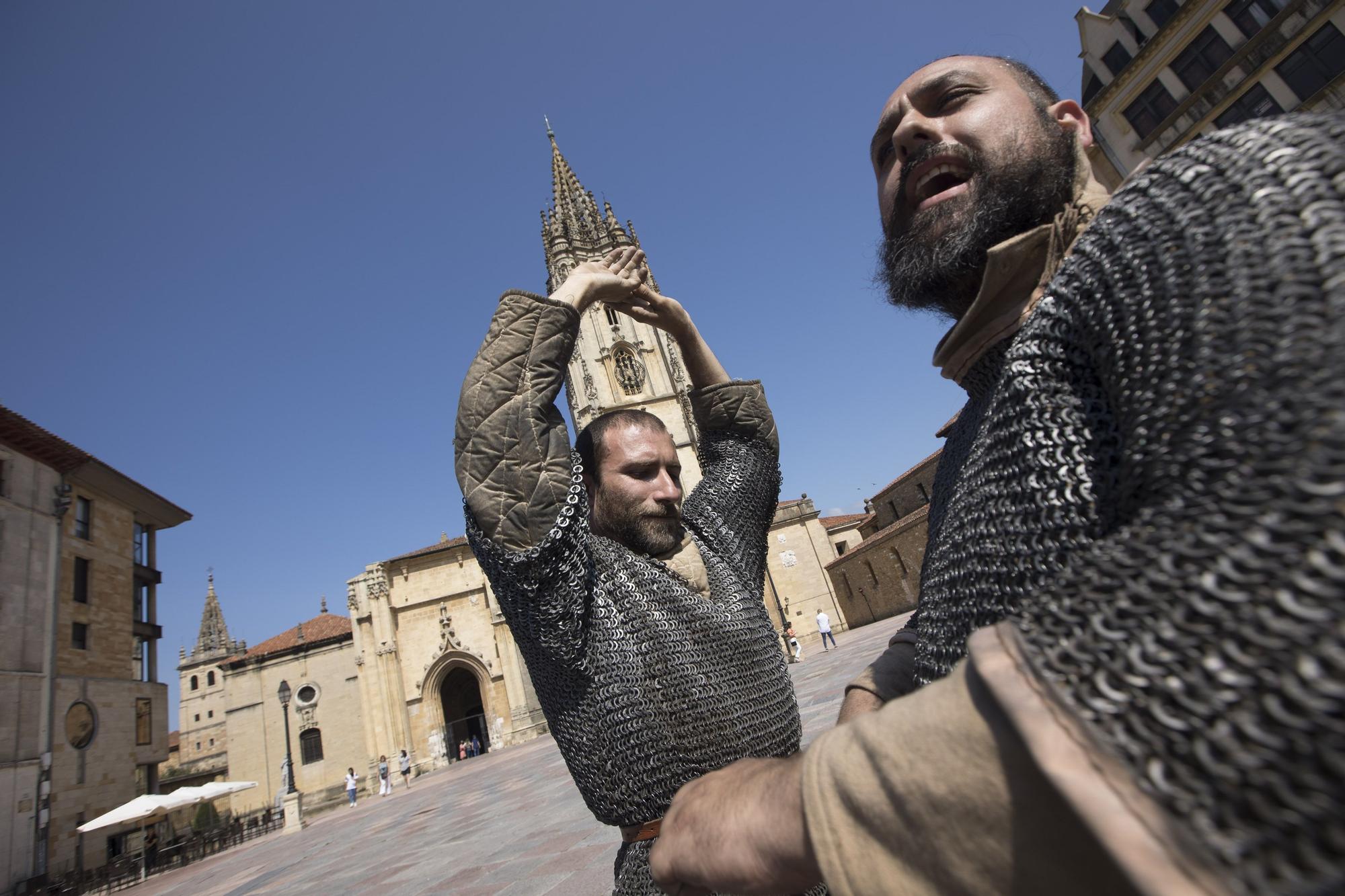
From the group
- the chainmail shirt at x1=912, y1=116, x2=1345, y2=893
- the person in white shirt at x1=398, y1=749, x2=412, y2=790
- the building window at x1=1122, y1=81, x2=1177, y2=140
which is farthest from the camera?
the person in white shirt at x1=398, y1=749, x2=412, y2=790

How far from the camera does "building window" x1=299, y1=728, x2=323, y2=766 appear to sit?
Answer: 32.0 meters

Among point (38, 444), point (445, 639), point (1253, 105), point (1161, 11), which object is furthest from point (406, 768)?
point (1161, 11)

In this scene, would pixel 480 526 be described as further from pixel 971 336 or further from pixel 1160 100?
pixel 1160 100

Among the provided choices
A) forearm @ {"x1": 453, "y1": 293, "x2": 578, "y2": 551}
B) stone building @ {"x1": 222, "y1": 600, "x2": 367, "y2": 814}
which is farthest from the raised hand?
stone building @ {"x1": 222, "y1": 600, "x2": 367, "y2": 814}

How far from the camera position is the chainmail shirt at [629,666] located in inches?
61.4

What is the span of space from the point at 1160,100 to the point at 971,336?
2553 cm

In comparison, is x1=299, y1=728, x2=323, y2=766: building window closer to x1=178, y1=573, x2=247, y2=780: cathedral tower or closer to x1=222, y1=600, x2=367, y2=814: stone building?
x1=222, y1=600, x2=367, y2=814: stone building

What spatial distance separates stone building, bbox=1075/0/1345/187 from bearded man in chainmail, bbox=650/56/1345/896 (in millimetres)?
17323

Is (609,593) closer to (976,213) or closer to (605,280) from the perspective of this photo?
(605,280)

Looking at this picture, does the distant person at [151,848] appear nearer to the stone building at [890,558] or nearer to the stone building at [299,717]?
the stone building at [299,717]

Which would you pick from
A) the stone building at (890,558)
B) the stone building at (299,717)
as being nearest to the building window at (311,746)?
the stone building at (299,717)

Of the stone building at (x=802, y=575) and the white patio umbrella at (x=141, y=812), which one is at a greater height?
the stone building at (x=802, y=575)

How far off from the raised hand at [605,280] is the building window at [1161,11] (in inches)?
997

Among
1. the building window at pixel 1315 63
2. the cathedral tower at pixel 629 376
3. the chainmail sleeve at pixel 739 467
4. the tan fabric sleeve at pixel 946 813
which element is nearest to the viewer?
the tan fabric sleeve at pixel 946 813
